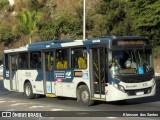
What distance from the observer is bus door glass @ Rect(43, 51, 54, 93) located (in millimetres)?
20641

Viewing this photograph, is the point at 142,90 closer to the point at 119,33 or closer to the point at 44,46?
the point at 44,46

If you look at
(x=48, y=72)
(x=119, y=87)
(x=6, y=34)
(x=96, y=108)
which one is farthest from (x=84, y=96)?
(x=6, y=34)

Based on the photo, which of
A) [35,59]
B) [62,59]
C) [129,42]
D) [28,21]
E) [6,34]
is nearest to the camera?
[129,42]

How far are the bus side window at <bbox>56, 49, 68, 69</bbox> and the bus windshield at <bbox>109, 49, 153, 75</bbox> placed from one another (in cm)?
309

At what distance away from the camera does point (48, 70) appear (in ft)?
68.5

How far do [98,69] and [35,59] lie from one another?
5.40m

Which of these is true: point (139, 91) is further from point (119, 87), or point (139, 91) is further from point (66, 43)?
point (66, 43)

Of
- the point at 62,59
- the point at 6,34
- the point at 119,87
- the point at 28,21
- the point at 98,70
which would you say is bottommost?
the point at 119,87

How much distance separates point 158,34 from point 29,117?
31189 mm

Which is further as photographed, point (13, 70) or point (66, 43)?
point (13, 70)

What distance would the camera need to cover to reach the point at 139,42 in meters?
17.7

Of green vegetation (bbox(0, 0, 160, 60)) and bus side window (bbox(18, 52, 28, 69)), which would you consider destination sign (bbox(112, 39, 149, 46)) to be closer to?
bus side window (bbox(18, 52, 28, 69))

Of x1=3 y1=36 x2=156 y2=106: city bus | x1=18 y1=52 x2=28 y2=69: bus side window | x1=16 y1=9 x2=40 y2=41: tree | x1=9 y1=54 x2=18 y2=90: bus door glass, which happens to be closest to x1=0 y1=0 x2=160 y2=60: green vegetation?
x1=16 y1=9 x2=40 y2=41: tree

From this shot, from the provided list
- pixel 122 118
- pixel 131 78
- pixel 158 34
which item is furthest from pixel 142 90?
pixel 158 34
